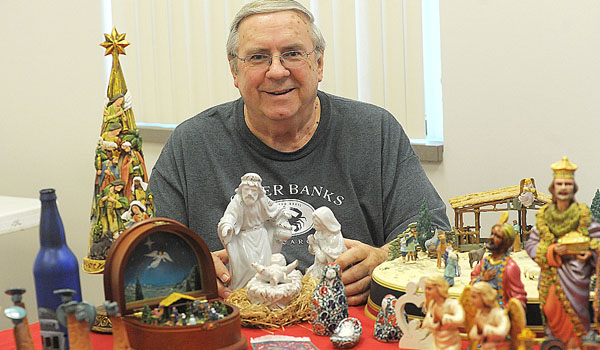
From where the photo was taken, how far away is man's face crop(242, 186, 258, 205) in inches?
76.7

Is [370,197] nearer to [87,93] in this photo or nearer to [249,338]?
[249,338]

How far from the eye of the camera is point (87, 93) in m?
4.51

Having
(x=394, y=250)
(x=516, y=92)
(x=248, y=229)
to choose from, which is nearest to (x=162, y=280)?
(x=248, y=229)

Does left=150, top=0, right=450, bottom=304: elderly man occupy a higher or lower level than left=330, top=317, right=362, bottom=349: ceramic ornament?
higher

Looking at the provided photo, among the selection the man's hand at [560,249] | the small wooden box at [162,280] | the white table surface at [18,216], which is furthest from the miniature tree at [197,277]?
the white table surface at [18,216]

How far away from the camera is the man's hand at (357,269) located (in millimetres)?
2010

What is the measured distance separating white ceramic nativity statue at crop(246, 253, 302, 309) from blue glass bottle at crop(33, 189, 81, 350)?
0.46 m

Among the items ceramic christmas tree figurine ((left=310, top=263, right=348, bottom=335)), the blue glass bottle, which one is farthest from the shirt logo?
the blue glass bottle

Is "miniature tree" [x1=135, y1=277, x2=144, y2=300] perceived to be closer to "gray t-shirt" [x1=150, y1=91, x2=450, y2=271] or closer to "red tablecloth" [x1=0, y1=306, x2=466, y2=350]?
"red tablecloth" [x1=0, y1=306, x2=466, y2=350]

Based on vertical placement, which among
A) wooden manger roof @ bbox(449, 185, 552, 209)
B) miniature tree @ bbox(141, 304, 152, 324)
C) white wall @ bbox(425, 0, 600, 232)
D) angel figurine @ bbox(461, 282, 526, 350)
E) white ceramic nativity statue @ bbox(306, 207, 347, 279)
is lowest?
miniature tree @ bbox(141, 304, 152, 324)

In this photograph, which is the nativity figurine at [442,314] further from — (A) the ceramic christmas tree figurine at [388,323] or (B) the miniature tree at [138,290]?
(B) the miniature tree at [138,290]

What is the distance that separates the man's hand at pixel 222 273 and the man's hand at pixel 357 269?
0.30 m

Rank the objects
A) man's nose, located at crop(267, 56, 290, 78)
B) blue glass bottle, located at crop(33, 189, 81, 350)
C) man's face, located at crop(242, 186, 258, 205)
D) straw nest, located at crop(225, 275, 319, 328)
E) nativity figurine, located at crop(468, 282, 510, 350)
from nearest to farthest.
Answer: nativity figurine, located at crop(468, 282, 510, 350), blue glass bottle, located at crop(33, 189, 81, 350), straw nest, located at crop(225, 275, 319, 328), man's face, located at crop(242, 186, 258, 205), man's nose, located at crop(267, 56, 290, 78)

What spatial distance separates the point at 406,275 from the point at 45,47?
343 cm
